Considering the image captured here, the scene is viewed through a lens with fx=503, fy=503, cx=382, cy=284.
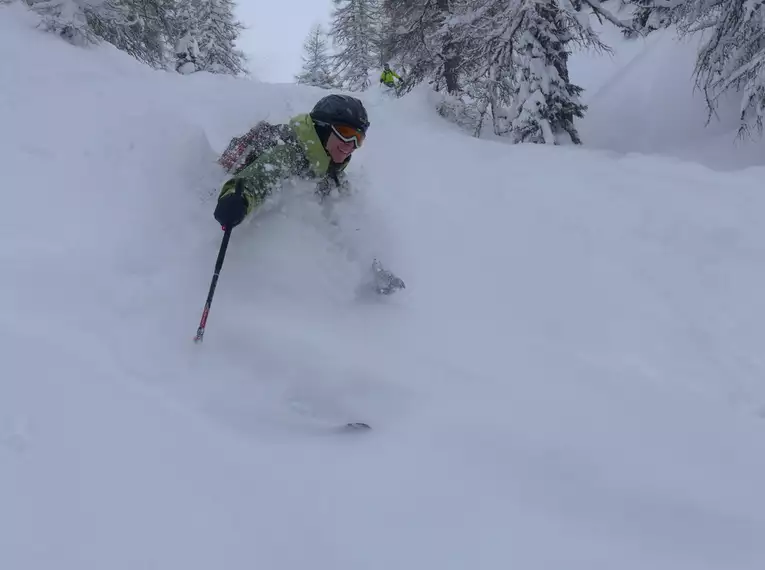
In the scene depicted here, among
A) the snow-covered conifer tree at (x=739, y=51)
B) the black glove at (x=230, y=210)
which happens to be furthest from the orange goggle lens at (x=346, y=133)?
the snow-covered conifer tree at (x=739, y=51)

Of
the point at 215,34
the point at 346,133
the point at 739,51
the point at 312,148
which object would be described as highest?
the point at 739,51

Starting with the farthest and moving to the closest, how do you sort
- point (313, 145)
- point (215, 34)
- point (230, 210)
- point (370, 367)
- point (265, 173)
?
point (215, 34) → point (313, 145) → point (265, 173) → point (230, 210) → point (370, 367)

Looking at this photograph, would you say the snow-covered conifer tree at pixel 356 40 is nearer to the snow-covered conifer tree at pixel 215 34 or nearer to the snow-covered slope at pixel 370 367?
the snow-covered conifer tree at pixel 215 34

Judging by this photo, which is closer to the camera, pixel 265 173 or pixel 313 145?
pixel 265 173

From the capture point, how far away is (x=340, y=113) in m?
4.69

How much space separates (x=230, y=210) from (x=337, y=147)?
144 cm

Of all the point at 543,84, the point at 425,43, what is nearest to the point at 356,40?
the point at 425,43

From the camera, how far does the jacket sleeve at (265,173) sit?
163 inches

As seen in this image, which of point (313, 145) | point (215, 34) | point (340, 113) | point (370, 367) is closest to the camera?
point (370, 367)

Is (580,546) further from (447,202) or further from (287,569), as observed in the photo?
(447,202)

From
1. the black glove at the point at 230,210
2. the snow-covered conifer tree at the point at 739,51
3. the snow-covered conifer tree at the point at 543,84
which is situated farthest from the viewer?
the snow-covered conifer tree at the point at 543,84

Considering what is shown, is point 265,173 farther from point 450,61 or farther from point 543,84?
point 450,61

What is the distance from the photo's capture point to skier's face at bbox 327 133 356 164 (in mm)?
4820

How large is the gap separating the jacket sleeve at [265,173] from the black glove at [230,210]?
0.36 ft
